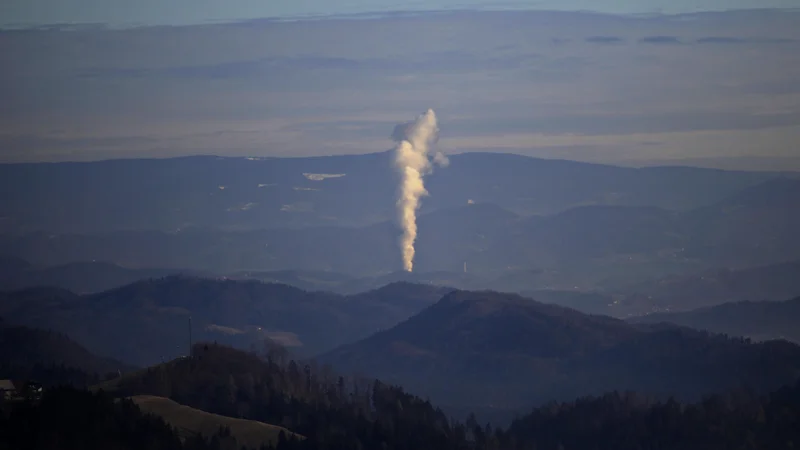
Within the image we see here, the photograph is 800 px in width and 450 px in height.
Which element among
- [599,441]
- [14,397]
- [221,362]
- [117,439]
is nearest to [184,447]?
[117,439]

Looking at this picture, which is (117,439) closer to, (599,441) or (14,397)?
(14,397)

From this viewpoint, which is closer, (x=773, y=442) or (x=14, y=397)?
(x=14, y=397)

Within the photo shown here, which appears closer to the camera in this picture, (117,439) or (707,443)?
(117,439)

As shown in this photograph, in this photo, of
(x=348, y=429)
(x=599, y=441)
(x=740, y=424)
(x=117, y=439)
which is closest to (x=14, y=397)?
(x=117, y=439)

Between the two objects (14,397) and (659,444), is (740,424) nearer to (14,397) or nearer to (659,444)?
(659,444)

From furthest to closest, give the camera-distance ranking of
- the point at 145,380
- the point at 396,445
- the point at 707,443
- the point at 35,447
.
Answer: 1. the point at 707,443
2. the point at 145,380
3. the point at 396,445
4. the point at 35,447

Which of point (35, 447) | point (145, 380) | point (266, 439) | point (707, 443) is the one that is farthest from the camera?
point (707, 443)
